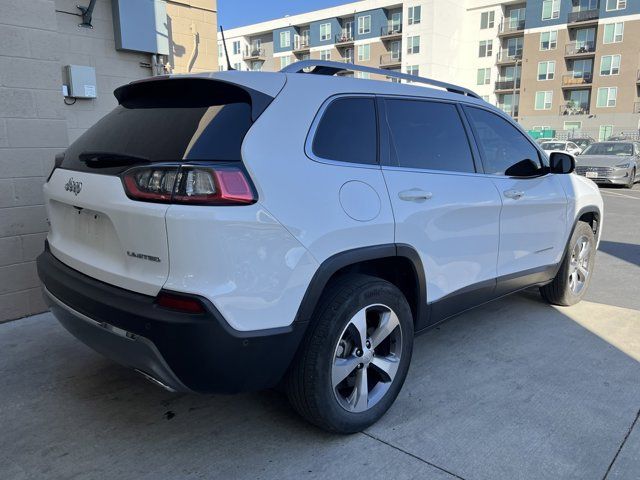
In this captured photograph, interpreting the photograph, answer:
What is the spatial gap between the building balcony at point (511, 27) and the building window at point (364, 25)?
43.6 feet

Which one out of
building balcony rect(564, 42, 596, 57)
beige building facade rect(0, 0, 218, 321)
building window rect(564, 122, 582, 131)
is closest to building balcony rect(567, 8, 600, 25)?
building balcony rect(564, 42, 596, 57)

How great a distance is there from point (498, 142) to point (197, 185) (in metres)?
2.52

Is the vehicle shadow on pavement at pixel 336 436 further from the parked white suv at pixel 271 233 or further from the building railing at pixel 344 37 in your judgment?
the building railing at pixel 344 37

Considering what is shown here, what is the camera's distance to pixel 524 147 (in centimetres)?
414

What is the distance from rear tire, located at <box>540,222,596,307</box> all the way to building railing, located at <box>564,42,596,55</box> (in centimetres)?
4998

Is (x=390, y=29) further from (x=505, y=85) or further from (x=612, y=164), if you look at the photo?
(x=612, y=164)

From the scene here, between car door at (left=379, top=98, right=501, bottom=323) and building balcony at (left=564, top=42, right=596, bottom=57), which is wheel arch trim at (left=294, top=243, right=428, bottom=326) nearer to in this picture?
car door at (left=379, top=98, right=501, bottom=323)

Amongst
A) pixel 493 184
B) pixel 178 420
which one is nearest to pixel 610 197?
pixel 493 184

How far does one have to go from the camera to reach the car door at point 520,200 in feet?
12.1

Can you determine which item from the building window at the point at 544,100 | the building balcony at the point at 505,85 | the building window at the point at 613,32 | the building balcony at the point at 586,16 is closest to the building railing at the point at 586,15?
the building balcony at the point at 586,16

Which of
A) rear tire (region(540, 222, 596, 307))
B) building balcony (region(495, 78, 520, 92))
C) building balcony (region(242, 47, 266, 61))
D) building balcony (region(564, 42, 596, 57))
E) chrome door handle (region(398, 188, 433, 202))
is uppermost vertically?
building balcony (region(242, 47, 266, 61))

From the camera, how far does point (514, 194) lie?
3752 mm

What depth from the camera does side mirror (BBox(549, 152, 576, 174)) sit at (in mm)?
4145

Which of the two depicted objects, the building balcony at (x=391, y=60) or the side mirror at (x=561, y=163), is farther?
the building balcony at (x=391, y=60)
